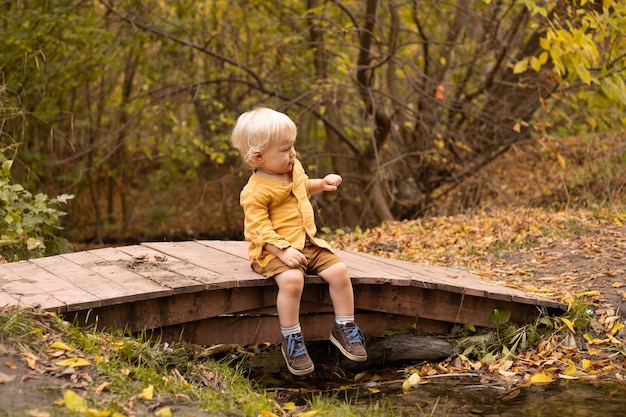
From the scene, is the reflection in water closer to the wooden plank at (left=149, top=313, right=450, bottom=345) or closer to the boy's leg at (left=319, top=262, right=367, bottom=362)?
the boy's leg at (left=319, top=262, right=367, bottom=362)

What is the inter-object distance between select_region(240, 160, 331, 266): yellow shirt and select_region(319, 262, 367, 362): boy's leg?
213mm

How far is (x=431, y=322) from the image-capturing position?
16.5ft

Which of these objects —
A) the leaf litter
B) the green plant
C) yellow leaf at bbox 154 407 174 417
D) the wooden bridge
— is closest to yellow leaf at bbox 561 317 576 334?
the leaf litter

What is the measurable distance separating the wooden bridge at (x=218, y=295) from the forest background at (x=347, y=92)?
14.5 feet

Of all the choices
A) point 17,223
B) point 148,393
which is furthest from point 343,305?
point 17,223

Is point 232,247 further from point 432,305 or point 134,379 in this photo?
point 134,379

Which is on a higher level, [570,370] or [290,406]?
[570,370]

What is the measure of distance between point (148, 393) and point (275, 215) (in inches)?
59.8

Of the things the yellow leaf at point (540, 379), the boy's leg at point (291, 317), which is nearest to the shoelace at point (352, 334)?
the boy's leg at point (291, 317)

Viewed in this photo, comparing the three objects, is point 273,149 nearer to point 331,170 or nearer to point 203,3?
point 331,170

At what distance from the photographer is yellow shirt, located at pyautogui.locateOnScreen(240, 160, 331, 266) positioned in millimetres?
4320

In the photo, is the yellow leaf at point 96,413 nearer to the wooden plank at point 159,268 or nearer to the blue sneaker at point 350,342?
the wooden plank at point 159,268

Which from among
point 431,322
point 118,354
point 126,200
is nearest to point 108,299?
point 118,354

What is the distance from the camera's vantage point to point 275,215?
4.44 meters
